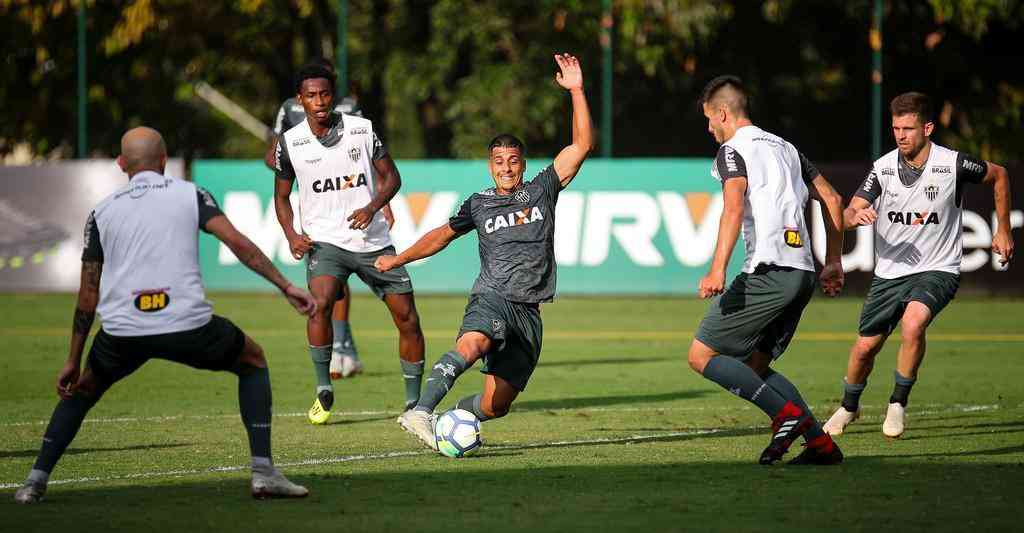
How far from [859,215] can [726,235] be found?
1.77m

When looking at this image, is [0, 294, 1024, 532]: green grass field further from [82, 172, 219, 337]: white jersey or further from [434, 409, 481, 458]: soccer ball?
[82, 172, 219, 337]: white jersey

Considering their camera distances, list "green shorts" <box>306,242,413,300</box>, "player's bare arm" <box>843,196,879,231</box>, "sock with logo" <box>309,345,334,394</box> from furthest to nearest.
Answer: "green shorts" <box>306,242,413,300</box>, "sock with logo" <box>309,345,334,394</box>, "player's bare arm" <box>843,196,879,231</box>

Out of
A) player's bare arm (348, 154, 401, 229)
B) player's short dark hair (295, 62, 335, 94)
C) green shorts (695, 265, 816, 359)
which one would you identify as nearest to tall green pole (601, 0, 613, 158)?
player's bare arm (348, 154, 401, 229)

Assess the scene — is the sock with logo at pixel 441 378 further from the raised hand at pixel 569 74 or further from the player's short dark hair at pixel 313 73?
the player's short dark hair at pixel 313 73

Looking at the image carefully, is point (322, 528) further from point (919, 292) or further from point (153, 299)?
point (919, 292)

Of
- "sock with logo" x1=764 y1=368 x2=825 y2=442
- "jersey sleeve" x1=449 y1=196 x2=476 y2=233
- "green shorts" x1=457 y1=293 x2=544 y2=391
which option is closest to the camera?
"sock with logo" x1=764 y1=368 x2=825 y2=442

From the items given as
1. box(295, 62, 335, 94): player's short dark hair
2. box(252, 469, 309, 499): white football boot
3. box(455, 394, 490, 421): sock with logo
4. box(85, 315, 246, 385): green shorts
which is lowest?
box(455, 394, 490, 421): sock with logo

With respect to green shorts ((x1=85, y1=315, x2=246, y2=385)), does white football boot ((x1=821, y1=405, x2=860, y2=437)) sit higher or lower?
lower

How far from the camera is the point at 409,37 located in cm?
3572

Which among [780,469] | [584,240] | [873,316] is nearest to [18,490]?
[780,469]

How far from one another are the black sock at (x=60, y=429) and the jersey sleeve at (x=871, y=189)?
4947 mm

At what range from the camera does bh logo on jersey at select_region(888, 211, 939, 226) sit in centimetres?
1013

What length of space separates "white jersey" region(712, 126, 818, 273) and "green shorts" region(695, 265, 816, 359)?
0.06m

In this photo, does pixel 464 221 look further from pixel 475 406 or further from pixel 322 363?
pixel 322 363
